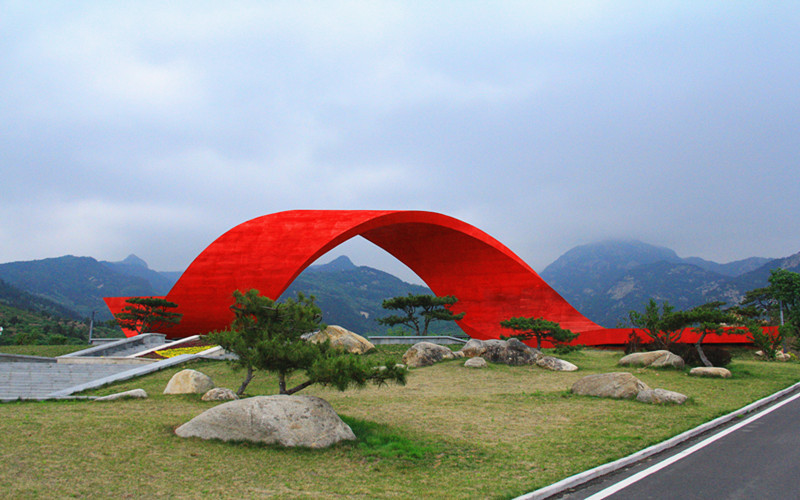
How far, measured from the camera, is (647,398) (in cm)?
980

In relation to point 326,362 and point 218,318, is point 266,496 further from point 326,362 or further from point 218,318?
point 218,318

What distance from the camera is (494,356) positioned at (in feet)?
53.1

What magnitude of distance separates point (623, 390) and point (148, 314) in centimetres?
1974

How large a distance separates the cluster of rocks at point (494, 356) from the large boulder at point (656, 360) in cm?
218

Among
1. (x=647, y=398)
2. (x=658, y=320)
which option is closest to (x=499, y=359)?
(x=658, y=320)

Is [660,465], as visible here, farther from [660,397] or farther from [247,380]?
[247,380]

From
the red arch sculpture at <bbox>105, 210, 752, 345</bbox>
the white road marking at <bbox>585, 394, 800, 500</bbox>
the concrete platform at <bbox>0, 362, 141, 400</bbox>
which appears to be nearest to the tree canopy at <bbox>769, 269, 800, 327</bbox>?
the red arch sculpture at <bbox>105, 210, 752, 345</bbox>

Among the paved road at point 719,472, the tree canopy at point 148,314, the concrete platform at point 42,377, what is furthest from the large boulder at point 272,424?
the tree canopy at point 148,314

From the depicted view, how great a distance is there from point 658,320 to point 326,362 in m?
13.7

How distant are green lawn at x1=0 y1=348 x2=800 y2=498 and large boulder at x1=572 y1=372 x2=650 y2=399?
1.28 feet

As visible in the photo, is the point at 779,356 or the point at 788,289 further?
the point at 788,289

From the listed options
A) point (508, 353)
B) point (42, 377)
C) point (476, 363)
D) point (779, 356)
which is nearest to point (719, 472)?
point (476, 363)

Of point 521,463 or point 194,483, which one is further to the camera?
point 521,463

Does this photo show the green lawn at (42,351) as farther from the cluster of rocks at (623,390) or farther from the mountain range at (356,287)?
the mountain range at (356,287)
